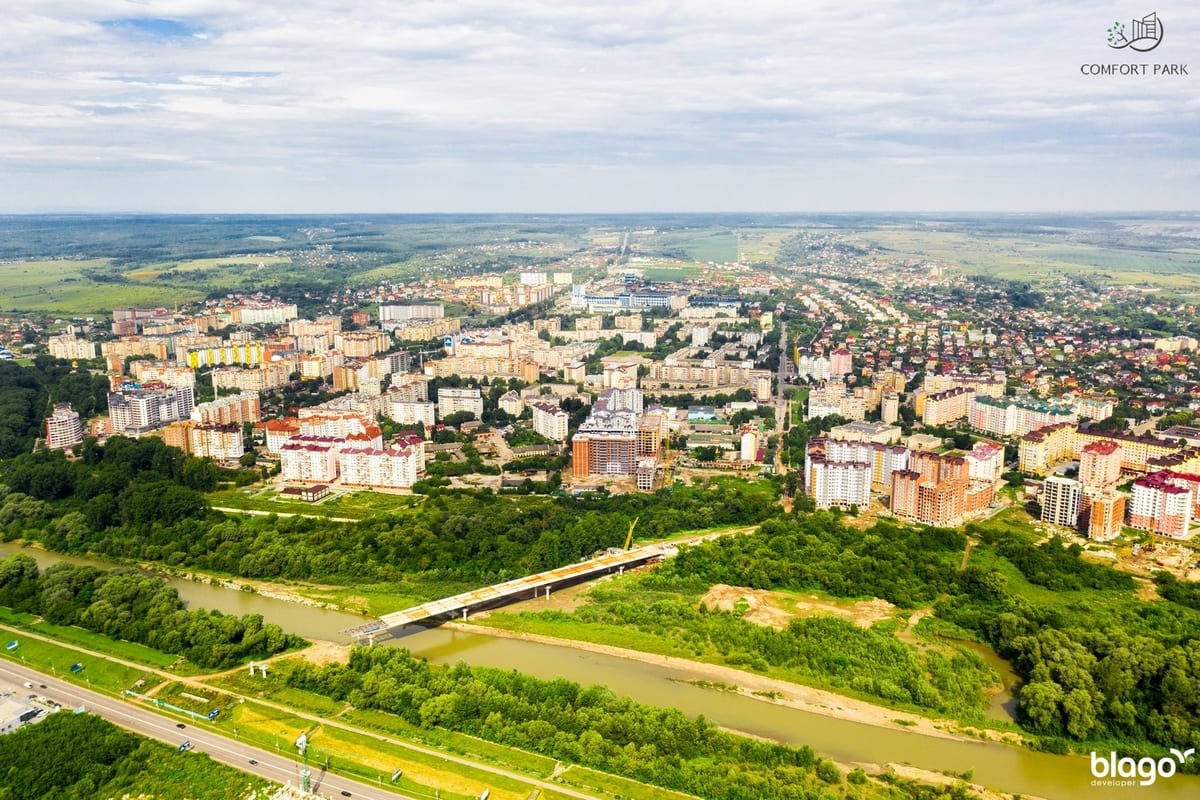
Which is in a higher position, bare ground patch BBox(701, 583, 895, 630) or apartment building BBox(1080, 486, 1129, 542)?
apartment building BBox(1080, 486, 1129, 542)

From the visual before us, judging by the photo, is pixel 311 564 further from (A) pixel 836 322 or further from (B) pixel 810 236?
(B) pixel 810 236

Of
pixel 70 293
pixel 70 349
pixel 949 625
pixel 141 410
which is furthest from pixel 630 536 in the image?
pixel 70 293

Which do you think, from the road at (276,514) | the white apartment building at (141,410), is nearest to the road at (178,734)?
the road at (276,514)

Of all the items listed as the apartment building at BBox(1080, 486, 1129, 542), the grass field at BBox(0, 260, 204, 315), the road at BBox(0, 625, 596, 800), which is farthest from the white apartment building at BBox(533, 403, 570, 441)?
the grass field at BBox(0, 260, 204, 315)

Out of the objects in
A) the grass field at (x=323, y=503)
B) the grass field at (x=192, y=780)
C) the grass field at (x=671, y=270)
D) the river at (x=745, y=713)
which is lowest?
the river at (x=745, y=713)

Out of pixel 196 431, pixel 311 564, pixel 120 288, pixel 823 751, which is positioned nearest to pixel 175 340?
pixel 196 431

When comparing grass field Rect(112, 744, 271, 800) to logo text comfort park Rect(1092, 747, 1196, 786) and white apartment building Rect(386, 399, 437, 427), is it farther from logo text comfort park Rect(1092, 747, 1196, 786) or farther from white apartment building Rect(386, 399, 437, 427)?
white apartment building Rect(386, 399, 437, 427)

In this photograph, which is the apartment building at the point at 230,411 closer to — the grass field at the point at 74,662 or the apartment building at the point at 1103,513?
the grass field at the point at 74,662
